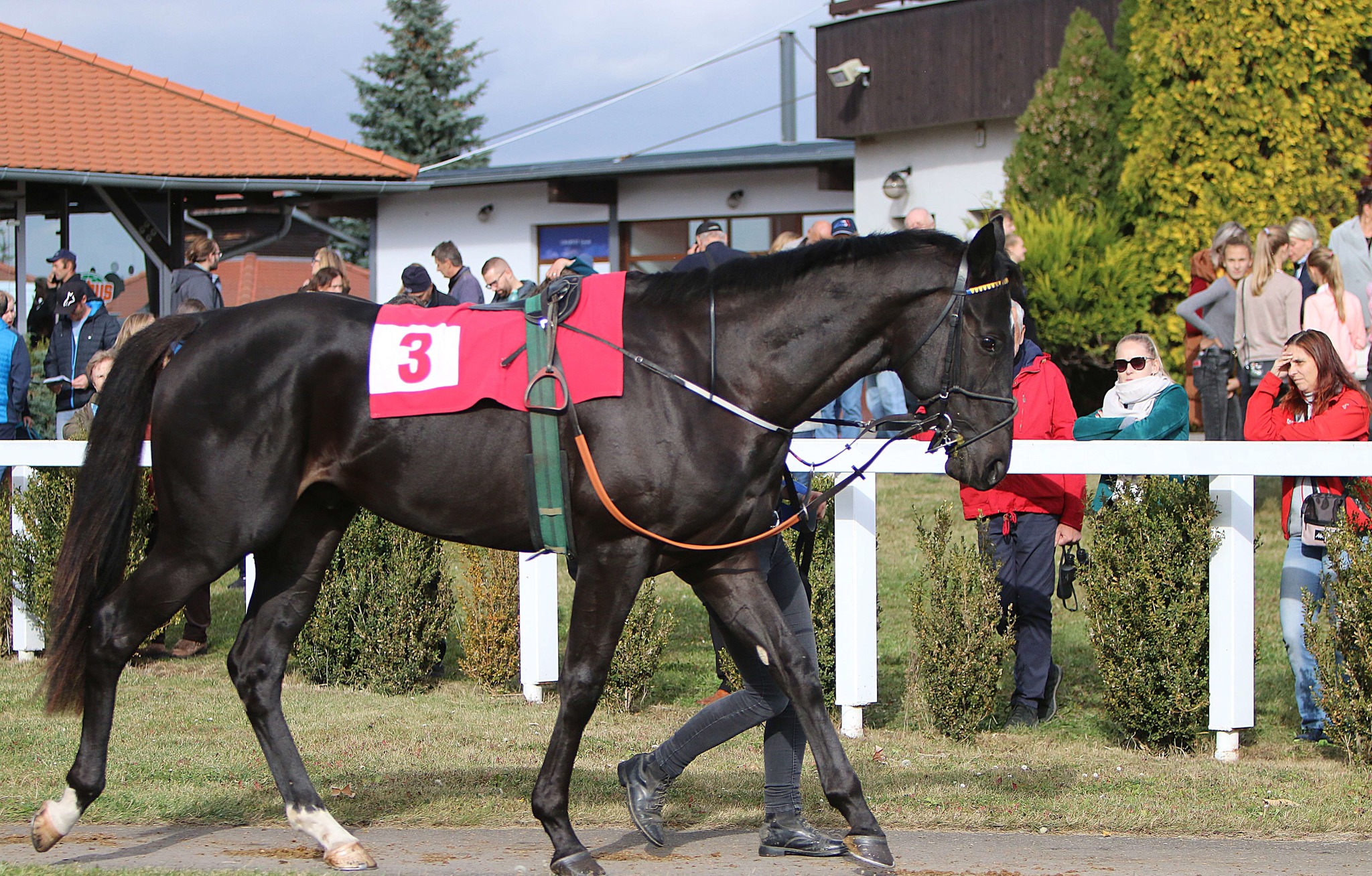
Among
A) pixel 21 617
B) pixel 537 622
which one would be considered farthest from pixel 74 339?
pixel 537 622

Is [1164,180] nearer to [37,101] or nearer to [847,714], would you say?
[847,714]

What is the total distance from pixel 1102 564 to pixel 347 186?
11.7 m

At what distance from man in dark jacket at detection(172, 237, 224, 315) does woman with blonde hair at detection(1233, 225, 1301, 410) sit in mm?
7539

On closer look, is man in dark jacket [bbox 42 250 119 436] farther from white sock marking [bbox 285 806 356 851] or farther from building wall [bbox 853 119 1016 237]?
building wall [bbox 853 119 1016 237]

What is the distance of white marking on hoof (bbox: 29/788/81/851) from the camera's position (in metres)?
4.37

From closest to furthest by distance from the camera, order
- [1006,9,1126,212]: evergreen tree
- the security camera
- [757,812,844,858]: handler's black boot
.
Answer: [757,812,844,858]: handler's black boot
[1006,9,1126,212]: evergreen tree
the security camera

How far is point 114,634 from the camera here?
4.50 metres

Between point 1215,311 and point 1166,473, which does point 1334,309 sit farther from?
point 1166,473

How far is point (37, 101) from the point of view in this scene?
51.1ft

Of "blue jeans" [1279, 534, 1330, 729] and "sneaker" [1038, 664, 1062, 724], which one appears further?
"sneaker" [1038, 664, 1062, 724]

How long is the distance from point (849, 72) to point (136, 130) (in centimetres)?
857

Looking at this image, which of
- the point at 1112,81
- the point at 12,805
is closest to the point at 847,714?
the point at 12,805

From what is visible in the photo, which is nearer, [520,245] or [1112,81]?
[1112,81]

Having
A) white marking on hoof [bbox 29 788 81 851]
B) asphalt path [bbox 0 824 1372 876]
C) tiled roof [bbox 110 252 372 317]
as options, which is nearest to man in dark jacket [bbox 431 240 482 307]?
asphalt path [bbox 0 824 1372 876]
